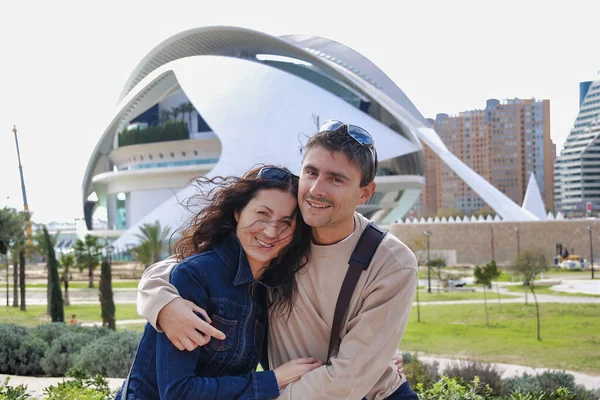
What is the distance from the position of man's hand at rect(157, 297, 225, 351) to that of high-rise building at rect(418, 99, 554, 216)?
76522 millimetres

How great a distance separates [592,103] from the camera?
65.8 m

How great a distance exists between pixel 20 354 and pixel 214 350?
5752mm

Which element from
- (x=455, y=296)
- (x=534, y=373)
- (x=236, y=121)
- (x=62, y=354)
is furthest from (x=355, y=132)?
(x=236, y=121)

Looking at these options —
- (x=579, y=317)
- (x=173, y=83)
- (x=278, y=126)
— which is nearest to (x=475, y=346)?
(x=579, y=317)

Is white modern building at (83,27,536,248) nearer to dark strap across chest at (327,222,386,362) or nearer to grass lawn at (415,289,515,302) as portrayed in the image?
grass lawn at (415,289,515,302)

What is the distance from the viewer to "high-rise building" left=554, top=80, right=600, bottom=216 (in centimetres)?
6325

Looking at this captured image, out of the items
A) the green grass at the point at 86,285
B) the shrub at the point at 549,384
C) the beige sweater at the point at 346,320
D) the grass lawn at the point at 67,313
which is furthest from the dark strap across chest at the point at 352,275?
the green grass at the point at 86,285

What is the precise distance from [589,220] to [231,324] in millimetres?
27126

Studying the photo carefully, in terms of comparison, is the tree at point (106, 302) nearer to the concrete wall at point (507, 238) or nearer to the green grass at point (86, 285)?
the green grass at point (86, 285)

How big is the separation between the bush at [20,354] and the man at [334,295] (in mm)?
5474

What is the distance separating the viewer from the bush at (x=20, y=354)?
708 cm

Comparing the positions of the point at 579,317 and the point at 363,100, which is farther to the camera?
the point at 363,100

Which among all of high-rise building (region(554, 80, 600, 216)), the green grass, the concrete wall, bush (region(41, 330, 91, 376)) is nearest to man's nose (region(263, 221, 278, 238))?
bush (region(41, 330, 91, 376))

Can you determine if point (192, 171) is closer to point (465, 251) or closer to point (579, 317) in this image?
point (465, 251)
